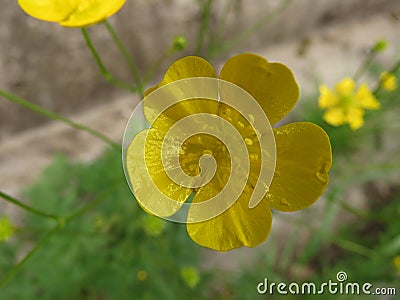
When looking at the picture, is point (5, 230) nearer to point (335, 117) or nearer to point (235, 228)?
point (235, 228)

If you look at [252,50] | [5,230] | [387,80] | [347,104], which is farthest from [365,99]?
[5,230]

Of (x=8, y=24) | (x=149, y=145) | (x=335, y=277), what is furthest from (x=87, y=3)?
(x=335, y=277)

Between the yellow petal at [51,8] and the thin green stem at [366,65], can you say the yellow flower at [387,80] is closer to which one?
the thin green stem at [366,65]

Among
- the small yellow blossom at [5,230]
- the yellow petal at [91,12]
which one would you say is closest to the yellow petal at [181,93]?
the yellow petal at [91,12]

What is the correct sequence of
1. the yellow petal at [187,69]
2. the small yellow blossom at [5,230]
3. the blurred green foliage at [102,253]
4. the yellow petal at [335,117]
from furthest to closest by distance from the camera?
1. the yellow petal at [335,117]
2. the blurred green foliage at [102,253]
3. the small yellow blossom at [5,230]
4. the yellow petal at [187,69]

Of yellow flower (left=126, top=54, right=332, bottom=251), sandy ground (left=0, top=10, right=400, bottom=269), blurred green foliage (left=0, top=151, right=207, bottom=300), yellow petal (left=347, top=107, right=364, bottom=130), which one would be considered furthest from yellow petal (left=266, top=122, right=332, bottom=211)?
sandy ground (left=0, top=10, right=400, bottom=269)

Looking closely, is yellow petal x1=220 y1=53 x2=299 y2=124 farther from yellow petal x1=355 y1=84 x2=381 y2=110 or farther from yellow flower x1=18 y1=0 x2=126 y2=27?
yellow petal x1=355 y1=84 x2=381 y2=110

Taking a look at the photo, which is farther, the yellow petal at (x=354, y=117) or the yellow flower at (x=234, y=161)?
the yellow petal at (x=354, y=117)

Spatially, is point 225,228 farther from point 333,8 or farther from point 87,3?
point 333,8
